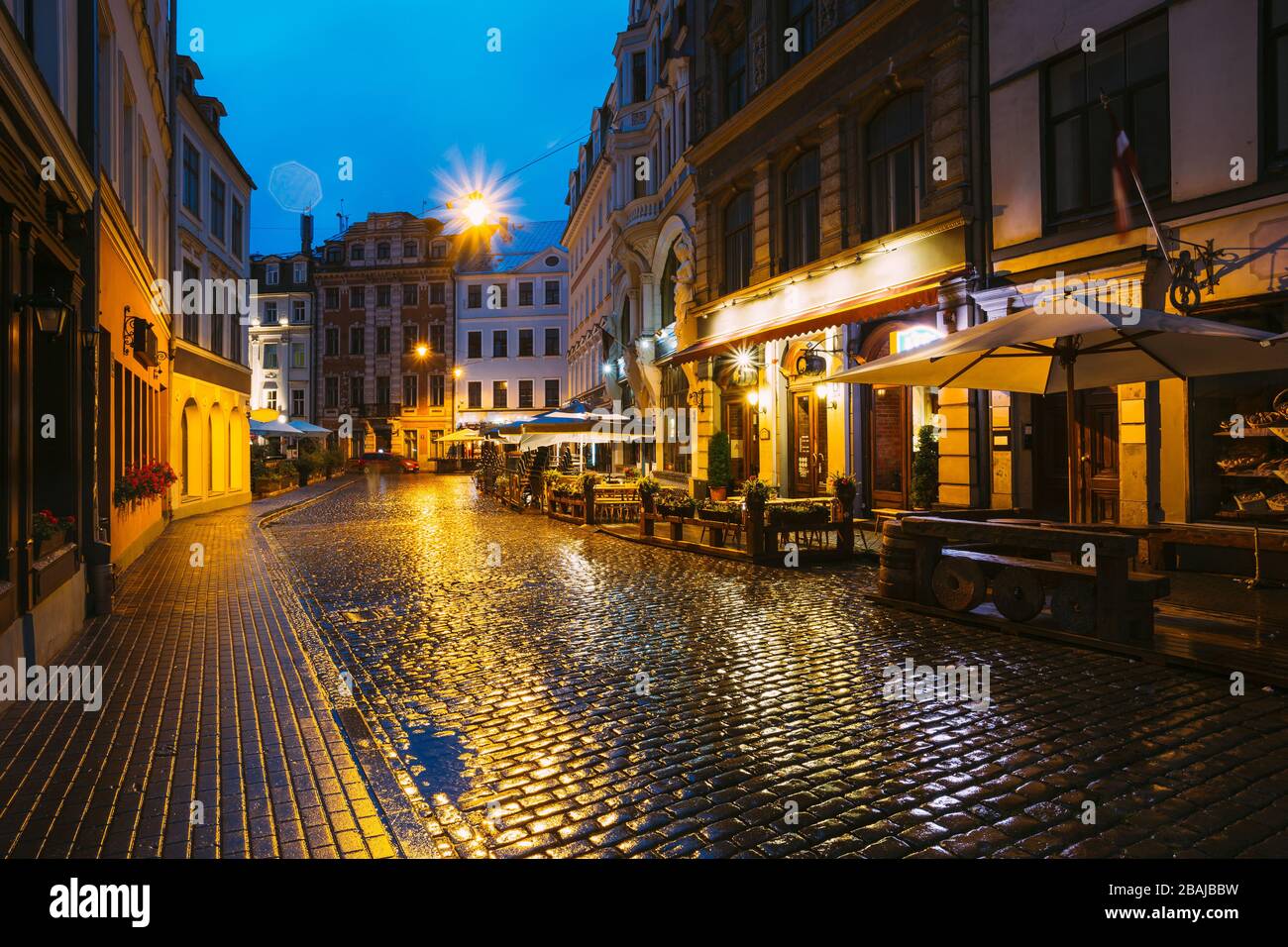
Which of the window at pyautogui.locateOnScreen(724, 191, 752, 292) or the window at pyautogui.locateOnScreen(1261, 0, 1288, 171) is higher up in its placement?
the window at pyautogui.locateOnScreen(724, 191, 752, 292)

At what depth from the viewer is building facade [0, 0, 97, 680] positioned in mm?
5922

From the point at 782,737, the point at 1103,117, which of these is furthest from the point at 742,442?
the point at 782,737

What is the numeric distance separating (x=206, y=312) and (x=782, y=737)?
72.2 feet

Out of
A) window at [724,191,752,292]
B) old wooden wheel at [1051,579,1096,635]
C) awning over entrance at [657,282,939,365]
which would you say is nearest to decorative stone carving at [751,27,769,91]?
window at [724,191,752,292]

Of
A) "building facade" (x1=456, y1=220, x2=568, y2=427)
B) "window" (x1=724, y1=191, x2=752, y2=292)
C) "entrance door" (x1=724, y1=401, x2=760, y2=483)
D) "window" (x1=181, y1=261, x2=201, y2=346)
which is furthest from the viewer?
"building facade" (x1=456, y1=220, x2=568, y2=427)

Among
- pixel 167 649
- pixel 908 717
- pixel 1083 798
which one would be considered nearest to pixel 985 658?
pixel 908 717

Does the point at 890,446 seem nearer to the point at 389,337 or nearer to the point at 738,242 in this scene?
the point at 738,242

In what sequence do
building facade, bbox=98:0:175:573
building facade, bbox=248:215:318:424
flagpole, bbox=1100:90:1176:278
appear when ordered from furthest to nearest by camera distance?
building facade, bbox=248:215:318:424, building facade, bbox=98:0:175:573, flagpole, bbox=1100:90:1176:278

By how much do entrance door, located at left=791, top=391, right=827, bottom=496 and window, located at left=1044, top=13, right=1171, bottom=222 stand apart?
641 centimetres

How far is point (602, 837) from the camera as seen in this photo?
3549 mm

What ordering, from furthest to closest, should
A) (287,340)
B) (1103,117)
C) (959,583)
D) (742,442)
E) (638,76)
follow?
(287,340)
(638,76)
(742,442)
(1103,117)
(959,583)

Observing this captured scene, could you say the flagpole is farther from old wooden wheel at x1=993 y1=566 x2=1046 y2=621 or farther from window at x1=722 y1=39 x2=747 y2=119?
window at x1=722 y1=39 x2=747 y2=119

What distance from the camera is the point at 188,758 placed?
4.46 metres

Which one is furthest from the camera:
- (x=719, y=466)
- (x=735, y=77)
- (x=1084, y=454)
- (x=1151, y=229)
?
(x=719, y=466)
